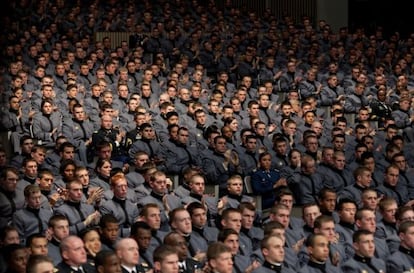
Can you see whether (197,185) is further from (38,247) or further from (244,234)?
(38,247)

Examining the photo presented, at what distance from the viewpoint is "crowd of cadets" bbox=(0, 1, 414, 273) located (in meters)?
5.61

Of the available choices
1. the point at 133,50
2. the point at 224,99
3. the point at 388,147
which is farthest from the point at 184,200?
the point at 133,50

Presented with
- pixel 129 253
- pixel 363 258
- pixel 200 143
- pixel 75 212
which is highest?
pixel 129 253

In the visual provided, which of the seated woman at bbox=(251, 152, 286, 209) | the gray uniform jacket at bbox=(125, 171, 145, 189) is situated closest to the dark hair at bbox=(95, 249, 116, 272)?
the gray uniform jacket at bbox=(125, 171, 145, 189)

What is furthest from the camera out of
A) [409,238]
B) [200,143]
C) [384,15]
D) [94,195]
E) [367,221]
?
[384,15]

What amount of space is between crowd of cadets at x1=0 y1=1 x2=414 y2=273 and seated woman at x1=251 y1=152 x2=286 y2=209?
0.5 inches

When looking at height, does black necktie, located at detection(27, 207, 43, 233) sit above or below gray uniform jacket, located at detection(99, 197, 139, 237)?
above

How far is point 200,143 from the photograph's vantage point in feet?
28.9

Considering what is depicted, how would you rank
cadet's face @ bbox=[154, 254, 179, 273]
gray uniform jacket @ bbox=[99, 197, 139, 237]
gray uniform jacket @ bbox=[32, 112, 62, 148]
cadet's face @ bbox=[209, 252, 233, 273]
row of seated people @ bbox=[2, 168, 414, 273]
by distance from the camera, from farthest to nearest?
gray uniform jacket @ bbox=[32, 112, 62, 148] → gray uniform jacket @ bbox=[99, 197, 139, 237] → row of seated people @ bbox=[2, 168, 414, 273] → cadet's face @ bbox=[209, 252, 233, 273] → cadet's face @ bbox=[154, 254, 179, 273]

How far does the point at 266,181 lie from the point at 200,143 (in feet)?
3.57

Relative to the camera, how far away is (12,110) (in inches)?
361

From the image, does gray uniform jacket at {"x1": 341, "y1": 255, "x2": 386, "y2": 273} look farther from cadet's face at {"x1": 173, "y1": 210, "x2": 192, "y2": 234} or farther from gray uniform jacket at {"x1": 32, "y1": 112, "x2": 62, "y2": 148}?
gray uniform jacket at {"x1": 32, "y1": 112, "x2": 62, "y2": 148}

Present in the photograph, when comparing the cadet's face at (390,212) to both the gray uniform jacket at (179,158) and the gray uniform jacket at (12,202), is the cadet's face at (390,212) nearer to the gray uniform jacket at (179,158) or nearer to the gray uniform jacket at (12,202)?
the gray uniform jacket at (179,158)

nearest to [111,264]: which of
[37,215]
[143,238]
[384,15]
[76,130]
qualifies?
[143,238]
